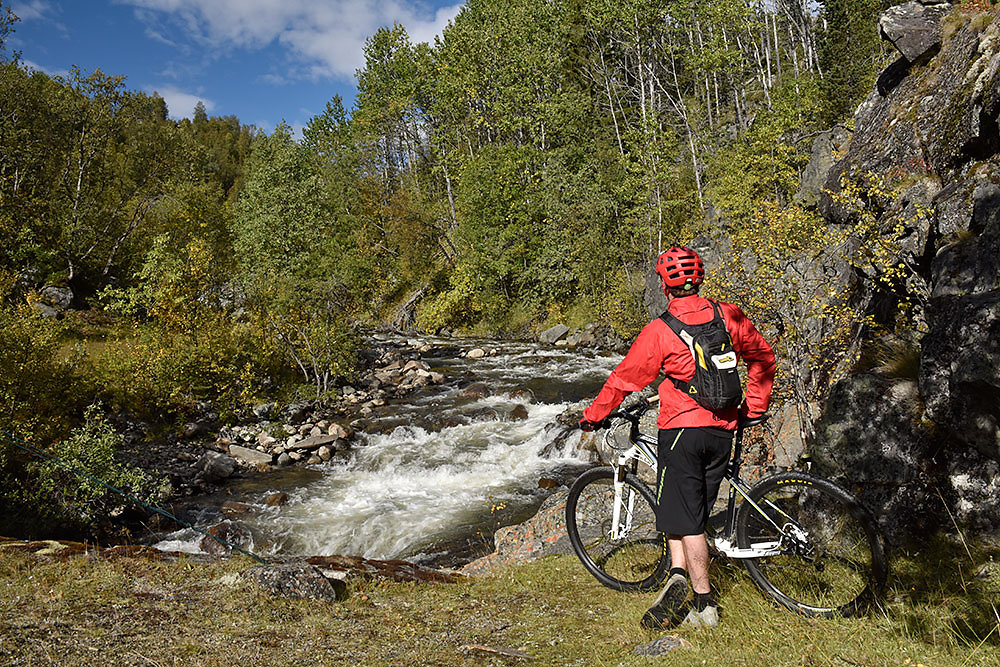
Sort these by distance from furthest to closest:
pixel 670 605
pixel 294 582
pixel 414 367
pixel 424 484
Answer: pixel 414 367
pixel 424 484
pixel 294 582
pixel 670 605

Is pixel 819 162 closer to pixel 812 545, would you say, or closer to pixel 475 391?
pixel 475 391

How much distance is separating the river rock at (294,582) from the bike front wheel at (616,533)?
2476mm

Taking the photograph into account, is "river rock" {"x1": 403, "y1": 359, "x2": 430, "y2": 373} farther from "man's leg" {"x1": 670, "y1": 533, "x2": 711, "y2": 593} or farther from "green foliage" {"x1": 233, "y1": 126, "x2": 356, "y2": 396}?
"man's leg" {"x1": 670, "y1": 533, "x2": 711, "y2": 593}

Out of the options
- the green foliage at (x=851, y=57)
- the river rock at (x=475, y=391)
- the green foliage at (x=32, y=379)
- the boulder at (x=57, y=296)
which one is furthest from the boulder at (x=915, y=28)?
the boulder at (x=57, y=296)

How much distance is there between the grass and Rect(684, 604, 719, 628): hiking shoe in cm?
7

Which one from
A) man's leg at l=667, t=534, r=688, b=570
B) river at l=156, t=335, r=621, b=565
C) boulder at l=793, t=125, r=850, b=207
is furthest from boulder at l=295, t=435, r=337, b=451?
boulder at l=793, t=125, r=850, b=207

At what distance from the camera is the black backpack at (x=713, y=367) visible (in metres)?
3.94

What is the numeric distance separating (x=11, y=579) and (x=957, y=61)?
15537 millimetres

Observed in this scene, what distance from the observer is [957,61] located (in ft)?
32.5

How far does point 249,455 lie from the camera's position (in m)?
14.9

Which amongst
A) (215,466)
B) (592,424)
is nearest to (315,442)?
(215,466)

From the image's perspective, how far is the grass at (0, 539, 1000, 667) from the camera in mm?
3531

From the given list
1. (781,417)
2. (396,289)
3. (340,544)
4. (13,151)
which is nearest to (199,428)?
(340,544)

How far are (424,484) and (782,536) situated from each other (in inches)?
400
